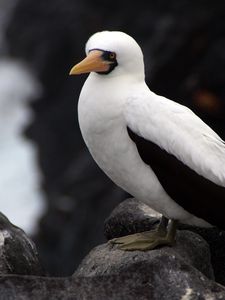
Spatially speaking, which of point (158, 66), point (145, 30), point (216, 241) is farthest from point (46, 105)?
point (216, 241)

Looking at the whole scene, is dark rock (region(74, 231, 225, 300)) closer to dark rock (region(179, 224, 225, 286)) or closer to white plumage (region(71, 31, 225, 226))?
white plumage (region(71, 31, 225, 226))

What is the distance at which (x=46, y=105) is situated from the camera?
2527 cm

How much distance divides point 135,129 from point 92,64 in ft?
1.95

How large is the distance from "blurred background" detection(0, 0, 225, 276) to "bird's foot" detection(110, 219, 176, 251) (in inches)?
347

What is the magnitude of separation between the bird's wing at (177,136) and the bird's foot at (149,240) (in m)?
0.71

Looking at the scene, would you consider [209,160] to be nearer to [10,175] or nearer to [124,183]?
[124,183]

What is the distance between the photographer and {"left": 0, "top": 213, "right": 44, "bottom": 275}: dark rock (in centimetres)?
734

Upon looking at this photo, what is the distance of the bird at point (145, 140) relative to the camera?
23.8ft

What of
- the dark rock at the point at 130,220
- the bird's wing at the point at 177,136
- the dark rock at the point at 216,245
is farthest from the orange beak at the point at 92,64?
the dark rock at the point at 216,245

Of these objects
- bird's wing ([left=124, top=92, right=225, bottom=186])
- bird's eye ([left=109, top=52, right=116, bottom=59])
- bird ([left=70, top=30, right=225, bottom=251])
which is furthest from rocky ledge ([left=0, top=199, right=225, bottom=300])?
bird's eye ([left=109, top=52, right=116, bottom=59])

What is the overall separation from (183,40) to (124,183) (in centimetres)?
1329

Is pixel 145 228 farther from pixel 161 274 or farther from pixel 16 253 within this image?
pixel 161 274

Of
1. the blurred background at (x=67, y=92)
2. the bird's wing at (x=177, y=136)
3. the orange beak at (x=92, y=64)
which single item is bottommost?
the blurred background at (x=67, y=92)

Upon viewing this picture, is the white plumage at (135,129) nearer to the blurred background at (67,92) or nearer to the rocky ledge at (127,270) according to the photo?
the rocky ledge at (127,270)
